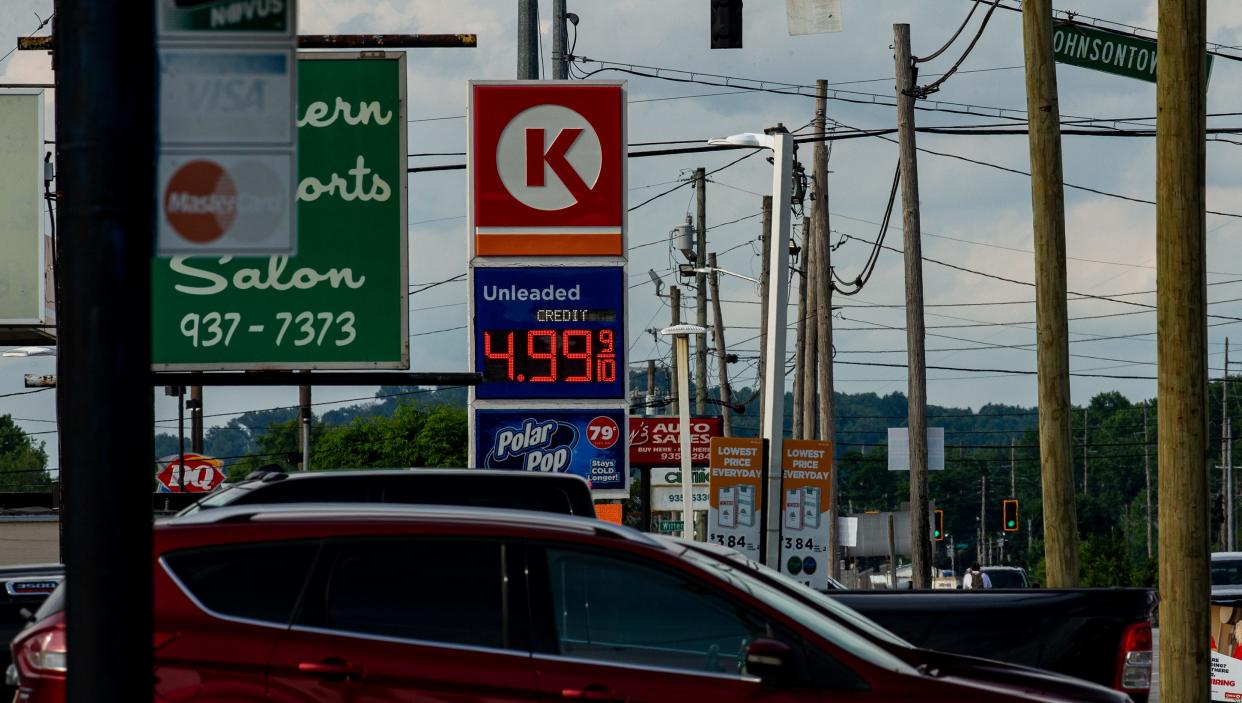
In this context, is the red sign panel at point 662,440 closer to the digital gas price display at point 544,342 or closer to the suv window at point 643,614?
the digital gas price display at point 544,342

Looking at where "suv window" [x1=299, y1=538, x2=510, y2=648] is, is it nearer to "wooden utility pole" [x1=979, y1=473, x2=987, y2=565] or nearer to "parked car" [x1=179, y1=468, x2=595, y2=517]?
"parked car" [x1=179, y1=468, x2=595, y2=517]

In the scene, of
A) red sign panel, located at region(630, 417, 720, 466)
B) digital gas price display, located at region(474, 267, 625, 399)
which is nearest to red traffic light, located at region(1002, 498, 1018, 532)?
red sign panel, located at region(630, 417, 720, 466)

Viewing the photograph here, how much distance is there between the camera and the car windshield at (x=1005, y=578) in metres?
47.5

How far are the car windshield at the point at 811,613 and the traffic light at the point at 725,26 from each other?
9.40 m

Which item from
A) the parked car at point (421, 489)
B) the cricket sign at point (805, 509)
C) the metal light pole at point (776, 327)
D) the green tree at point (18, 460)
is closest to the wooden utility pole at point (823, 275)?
the cricket sign at point (805, 509)

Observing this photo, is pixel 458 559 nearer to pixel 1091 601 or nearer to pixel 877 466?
pixel 1091 601

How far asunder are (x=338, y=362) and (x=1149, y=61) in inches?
289

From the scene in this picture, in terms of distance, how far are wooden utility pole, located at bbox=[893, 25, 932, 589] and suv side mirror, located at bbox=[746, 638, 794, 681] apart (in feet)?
72.2

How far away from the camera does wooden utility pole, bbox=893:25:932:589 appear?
1109 inches

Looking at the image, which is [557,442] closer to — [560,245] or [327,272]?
[560,245]

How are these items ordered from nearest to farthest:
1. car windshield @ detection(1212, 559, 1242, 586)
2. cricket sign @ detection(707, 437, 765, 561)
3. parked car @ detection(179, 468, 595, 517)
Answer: parked car @ detection(179, 468, 595, 517)
cricket sign @ detection(707, 437, 765, 561)
car windshield @ detection(1212, 559, 1242, 586)

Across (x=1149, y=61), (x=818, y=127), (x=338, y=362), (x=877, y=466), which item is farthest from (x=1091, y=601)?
(x=877, y=466)

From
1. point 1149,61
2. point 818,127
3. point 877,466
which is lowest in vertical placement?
point 877,466

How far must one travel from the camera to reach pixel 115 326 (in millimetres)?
3777
